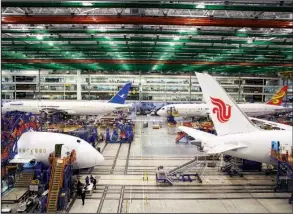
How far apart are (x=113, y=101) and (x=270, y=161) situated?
36.8 m

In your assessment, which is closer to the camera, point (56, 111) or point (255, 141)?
point (255, 141)

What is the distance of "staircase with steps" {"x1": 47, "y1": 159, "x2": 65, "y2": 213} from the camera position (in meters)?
15.6

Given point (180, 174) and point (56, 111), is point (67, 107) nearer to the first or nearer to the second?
point (56, 111)

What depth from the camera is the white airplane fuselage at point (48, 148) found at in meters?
19.4

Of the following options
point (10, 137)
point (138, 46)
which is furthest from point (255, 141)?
point (138, 46)

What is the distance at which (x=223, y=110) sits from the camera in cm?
1411

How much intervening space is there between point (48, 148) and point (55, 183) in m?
3.64

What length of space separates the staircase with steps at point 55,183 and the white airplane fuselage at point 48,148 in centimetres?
191

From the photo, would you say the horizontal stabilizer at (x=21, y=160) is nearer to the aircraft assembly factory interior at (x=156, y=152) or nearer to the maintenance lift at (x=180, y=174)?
the aircraft assembly factory interior at (x=156, y=152)

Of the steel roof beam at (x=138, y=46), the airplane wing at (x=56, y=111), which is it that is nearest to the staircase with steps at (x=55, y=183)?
the steel roof beam at (x=138, y=46)

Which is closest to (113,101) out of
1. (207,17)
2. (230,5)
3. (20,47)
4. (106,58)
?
(106,58)

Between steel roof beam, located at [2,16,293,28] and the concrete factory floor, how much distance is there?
42.4ft

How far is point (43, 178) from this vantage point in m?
18.9

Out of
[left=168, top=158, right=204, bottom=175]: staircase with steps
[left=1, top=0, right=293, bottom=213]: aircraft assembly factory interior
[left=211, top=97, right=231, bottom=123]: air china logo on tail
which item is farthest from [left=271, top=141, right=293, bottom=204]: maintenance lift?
[left=168, top=158, right=204, bottom=175]: staircase with steps
